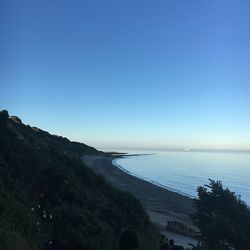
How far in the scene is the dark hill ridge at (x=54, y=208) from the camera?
10.5 meters

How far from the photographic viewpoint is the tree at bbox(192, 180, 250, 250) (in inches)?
643

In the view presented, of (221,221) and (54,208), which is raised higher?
(54,208)

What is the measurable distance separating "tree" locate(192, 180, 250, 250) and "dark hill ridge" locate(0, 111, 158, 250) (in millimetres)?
2087

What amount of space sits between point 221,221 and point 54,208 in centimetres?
647

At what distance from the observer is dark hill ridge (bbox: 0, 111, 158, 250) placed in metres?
10.5

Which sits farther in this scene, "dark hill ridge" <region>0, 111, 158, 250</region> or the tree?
the tree

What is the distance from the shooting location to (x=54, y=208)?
526 inches

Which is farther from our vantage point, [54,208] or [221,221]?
[221,221]

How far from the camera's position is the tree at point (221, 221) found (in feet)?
53.6

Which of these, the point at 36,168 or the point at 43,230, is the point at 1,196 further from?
the point at 36,168

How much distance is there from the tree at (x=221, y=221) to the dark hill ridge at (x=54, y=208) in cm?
209

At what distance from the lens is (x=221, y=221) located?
1648 centimetres

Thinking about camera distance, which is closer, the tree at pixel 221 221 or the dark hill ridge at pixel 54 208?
the dark hill ridge at pixel 54 208

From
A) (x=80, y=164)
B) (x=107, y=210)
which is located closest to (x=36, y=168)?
(x=107, y=210)
